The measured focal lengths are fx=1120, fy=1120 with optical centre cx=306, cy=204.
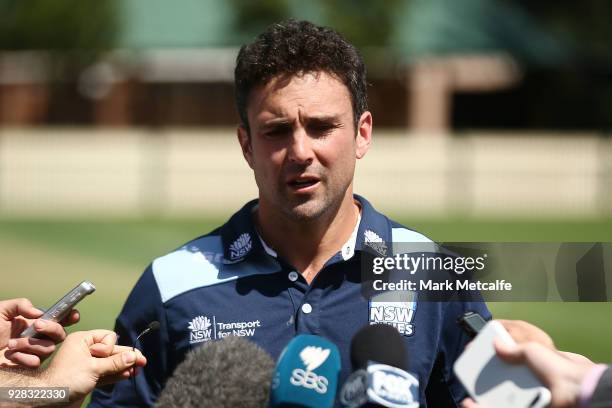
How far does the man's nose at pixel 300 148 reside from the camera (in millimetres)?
4164

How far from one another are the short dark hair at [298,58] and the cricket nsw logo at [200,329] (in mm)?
804

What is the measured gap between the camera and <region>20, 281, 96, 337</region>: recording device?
125 inches

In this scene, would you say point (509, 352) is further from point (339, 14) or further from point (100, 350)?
point (339, 14)

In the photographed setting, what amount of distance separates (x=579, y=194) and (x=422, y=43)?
32.8 ft

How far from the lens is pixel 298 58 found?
425cm

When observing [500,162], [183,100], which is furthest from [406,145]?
[183,100]

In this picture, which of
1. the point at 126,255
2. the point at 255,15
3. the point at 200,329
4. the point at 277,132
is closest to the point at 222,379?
the point at 200,329

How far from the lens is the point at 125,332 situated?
14.0 ft

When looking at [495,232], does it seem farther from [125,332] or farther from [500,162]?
[125,332]

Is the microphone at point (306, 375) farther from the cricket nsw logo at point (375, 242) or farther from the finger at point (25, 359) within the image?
the cricket nsw logo at point (375, 242)

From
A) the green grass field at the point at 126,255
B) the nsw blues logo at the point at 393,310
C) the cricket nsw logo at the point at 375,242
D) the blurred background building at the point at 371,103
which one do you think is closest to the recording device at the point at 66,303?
the nsw blues logo at the point at 393,310

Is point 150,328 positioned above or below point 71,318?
below

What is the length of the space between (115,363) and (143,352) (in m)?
0.94

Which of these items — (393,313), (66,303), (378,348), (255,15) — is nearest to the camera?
(378,348)
